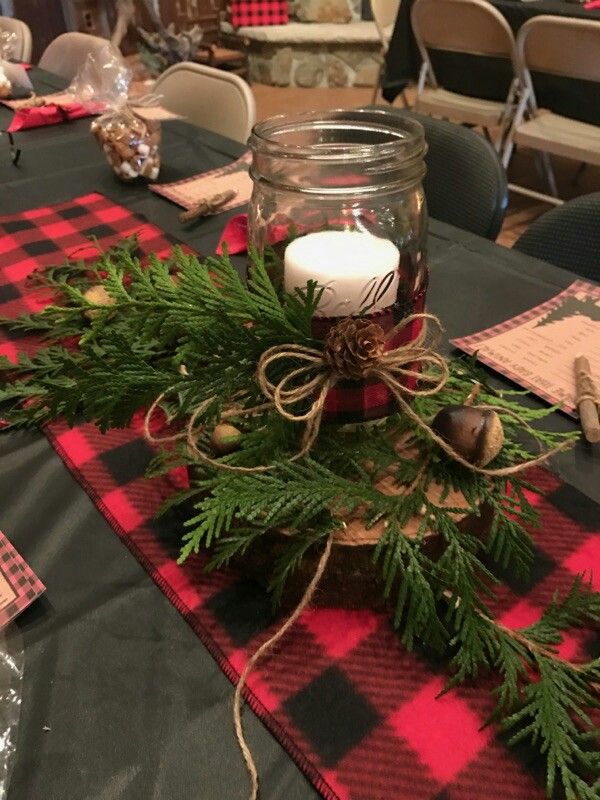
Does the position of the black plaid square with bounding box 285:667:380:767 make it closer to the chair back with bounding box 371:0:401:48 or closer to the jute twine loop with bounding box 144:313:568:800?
the jute twine loop with bounding box 144:313:568:800

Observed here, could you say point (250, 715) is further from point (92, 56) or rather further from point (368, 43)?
point (368, 43)

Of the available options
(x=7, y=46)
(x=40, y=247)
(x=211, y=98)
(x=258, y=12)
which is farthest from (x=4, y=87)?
(x=258, y=12)

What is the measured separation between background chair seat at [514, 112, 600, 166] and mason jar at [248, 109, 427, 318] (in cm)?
179

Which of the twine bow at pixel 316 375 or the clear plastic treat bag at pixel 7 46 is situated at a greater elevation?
the clear plastic treat bag at pixel 7 46

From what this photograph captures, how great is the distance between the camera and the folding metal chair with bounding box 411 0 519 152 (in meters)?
2.27

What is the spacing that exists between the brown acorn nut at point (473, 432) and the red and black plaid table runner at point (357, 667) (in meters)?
0.11

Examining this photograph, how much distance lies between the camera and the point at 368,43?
4.33 metres

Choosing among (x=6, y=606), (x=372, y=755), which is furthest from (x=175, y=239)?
(x=372, y=755)

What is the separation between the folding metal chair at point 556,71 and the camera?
6.45 feet

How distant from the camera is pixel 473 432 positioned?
449 mm

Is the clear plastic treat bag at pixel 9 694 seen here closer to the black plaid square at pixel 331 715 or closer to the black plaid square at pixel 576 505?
the black plaid square at pixel 331 715

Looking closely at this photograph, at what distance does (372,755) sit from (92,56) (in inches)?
64.5

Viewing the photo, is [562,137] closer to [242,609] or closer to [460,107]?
[460,107]

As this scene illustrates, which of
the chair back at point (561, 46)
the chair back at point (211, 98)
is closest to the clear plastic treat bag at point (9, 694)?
the chair back at point (211, 98)
